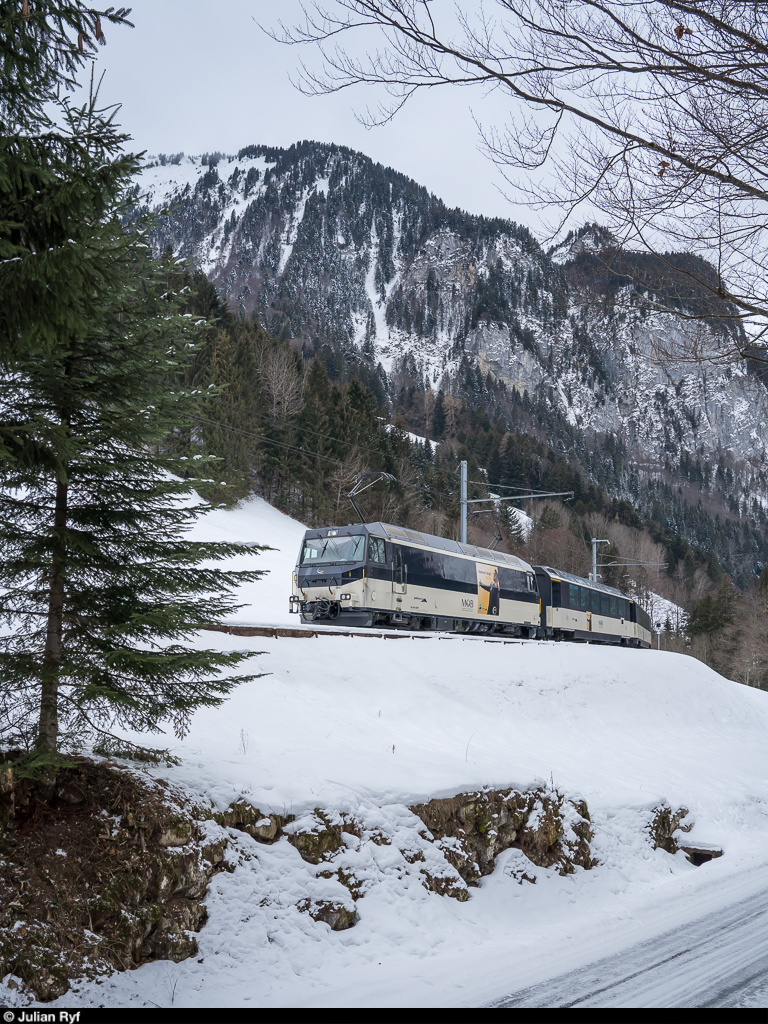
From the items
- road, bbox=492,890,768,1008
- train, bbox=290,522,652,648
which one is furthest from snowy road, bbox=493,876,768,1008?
A: train, bbox=290,522,652,648

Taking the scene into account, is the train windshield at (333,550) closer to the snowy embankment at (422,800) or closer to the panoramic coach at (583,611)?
the snowy embankment at (422,800)

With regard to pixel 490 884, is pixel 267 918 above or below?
above

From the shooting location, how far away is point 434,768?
9602 mm

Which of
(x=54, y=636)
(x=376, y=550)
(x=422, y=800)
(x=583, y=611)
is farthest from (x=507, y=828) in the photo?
(x=583, y=611)

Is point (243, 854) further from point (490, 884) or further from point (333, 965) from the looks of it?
point (490, 884)

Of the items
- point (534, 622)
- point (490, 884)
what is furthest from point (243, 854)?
point (534, 622)

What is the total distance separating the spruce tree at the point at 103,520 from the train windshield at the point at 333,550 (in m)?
12.6

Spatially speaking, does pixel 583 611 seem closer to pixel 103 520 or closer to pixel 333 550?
pixel 333 550

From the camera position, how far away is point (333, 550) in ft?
65.8

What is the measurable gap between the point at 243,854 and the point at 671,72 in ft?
23.7

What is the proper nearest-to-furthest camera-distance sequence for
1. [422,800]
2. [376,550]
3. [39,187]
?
[39,187], [422,800], [376,550]

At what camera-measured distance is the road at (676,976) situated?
5.71 metres

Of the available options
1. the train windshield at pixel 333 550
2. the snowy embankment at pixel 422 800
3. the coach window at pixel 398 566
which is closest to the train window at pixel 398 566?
the coach window at pixel 398 566

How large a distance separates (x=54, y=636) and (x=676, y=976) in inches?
239
